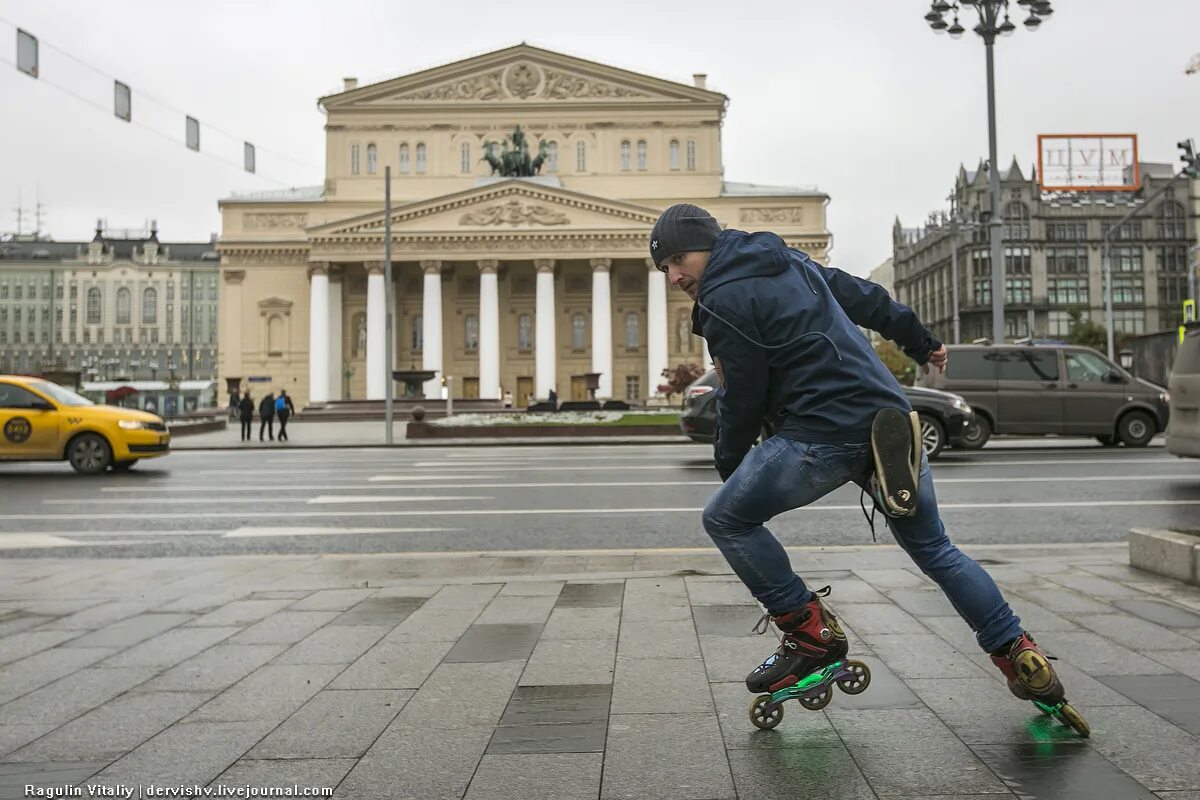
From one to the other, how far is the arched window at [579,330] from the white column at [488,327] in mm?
7004

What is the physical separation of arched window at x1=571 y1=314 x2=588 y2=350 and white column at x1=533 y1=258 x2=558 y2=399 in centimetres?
489

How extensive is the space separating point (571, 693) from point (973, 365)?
56.3 ft

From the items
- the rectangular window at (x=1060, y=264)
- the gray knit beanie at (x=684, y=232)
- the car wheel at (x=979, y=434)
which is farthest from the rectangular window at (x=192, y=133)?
the rectangular window at (x=1060, y=264)

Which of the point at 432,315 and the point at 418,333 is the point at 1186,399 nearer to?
the point at 432,315

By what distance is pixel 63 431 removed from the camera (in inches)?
674

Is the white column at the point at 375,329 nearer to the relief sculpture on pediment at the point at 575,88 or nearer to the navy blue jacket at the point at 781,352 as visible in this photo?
the relief sculpture on pediment at the point at 575,88

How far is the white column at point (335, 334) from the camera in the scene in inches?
2642

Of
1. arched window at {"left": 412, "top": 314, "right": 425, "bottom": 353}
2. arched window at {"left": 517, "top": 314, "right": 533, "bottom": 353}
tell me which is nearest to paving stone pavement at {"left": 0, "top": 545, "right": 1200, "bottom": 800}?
arched window at {"left": 412, "top": 314, "right": 425, "bottom": 353}

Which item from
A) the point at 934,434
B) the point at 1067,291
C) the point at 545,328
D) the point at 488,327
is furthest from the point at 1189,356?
the point at 1067,291

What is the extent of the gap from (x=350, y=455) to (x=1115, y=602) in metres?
19.8

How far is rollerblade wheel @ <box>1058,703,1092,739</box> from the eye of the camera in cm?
Answer: 324

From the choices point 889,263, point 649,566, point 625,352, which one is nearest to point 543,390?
point 625,352

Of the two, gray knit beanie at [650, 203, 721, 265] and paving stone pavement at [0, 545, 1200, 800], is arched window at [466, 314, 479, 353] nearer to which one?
paving stone pavement at [0, 545, 1200, 800]

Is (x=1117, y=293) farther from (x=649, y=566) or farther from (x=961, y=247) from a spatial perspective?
(x=649, y=566)
